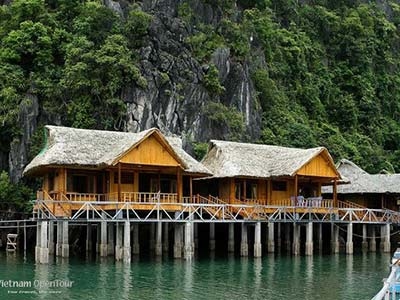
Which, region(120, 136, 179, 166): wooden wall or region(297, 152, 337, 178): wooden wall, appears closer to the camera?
region(120, 136, 179, 166): wooden wall

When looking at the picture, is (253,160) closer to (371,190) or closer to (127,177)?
(127,177)

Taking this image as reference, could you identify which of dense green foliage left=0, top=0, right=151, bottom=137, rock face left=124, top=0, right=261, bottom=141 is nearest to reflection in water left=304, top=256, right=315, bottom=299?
rock face left=124, top=0, right=261, bottom=141

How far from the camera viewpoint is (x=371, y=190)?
45812 millimetres

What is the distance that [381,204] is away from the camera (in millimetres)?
47312

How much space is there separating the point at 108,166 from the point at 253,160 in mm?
9572

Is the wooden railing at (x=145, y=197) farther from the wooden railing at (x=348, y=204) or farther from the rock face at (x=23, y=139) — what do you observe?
the wooden railing at (x=348, y=204)

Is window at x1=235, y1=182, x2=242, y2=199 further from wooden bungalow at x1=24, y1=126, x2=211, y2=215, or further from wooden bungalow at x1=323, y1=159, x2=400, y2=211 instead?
wooden bungalow at x1=323, y1=159, x2=400, y2=211

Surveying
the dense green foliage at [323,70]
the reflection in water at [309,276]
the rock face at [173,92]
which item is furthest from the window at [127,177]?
the dense green foliage at [323,70]

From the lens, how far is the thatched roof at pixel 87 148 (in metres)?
33.8

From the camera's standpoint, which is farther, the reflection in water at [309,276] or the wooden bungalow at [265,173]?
the wooden bungalow at [265,173]

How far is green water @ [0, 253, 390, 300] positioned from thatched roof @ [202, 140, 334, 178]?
470cm

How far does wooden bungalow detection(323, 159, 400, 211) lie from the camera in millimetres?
45781

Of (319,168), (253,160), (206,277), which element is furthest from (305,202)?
(206,277)

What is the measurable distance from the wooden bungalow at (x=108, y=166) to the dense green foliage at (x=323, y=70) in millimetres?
17151
